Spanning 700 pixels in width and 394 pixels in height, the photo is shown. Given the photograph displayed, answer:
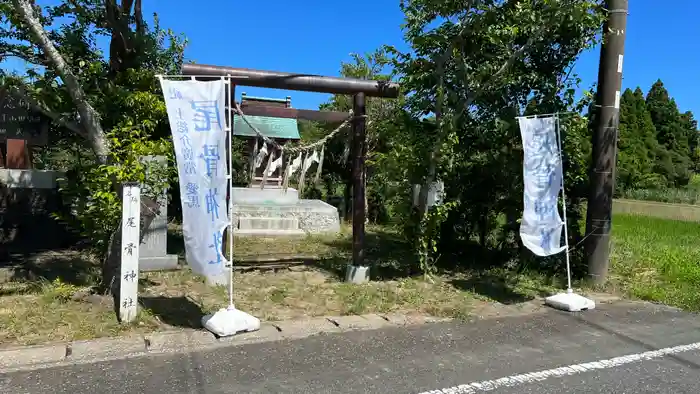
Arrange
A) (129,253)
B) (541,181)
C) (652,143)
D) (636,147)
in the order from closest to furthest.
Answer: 1. (129,253)
2. (541,181)
3. (636,147)
4. (652,143)

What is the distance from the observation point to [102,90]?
6.59 meters

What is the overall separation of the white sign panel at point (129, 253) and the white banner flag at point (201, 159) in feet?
1.91

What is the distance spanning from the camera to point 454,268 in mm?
8672

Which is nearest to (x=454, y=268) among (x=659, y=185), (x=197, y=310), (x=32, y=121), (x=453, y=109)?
(x=453, y=109)

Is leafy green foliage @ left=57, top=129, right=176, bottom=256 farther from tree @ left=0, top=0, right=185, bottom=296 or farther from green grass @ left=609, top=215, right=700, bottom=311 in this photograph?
green grass @ left=609, top=215, right=700, bottom=311

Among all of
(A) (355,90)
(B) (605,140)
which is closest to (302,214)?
(A) (355,90)

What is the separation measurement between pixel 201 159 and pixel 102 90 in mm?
2482

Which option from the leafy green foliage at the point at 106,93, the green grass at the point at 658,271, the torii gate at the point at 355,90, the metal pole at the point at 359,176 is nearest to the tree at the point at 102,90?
the leafy green foliage at the point at 106,93

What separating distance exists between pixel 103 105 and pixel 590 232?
6.91 metres

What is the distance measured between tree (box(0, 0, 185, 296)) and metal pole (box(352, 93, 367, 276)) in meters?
2.69

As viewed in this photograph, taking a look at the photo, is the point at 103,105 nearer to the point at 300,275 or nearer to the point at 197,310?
the point at 197,310

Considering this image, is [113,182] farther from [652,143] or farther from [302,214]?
[652,143]

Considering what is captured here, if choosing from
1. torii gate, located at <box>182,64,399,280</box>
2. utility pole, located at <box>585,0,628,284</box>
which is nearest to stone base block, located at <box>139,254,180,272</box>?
torii gate, located at <box>182,64,399,280</box>

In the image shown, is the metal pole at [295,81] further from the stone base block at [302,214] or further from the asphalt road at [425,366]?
the stone base block at [302,214]
